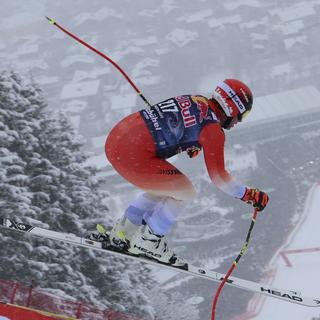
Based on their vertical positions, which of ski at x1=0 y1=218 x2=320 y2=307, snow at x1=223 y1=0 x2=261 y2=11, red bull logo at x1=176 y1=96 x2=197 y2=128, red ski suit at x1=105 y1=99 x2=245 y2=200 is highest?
snow at x1=223 y1=0 x2=261 y2=11

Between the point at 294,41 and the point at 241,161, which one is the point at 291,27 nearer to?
the point at 294,41

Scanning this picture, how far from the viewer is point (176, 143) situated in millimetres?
6039

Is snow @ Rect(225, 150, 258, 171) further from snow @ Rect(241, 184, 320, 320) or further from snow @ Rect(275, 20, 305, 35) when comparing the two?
snow @ Rect(275, 20, 305, 35)

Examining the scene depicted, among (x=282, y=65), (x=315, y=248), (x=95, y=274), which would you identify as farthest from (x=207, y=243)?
(x=282, y=65)

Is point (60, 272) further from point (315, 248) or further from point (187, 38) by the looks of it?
point (187, 38)

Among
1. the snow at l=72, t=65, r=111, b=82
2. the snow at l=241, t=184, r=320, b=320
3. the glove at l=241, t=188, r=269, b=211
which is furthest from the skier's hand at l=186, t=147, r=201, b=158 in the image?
the snow at l=72, t=65, r=111, b=82

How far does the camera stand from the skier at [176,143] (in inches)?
232

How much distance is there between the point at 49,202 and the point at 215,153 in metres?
9.75

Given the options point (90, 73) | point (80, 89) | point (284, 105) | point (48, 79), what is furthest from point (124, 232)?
point (90, 73)

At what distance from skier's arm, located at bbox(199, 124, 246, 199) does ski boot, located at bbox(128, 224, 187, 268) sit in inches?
47.0

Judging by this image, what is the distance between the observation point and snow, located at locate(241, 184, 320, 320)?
2920cm

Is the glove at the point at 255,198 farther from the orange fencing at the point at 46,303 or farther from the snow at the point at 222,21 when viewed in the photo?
the snow at the point at 222,21

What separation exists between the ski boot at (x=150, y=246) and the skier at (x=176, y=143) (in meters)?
0.24

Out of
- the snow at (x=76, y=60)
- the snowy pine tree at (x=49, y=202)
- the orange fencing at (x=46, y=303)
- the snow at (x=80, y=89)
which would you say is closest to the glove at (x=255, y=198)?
the orange fencing at (x=46, y=303)
